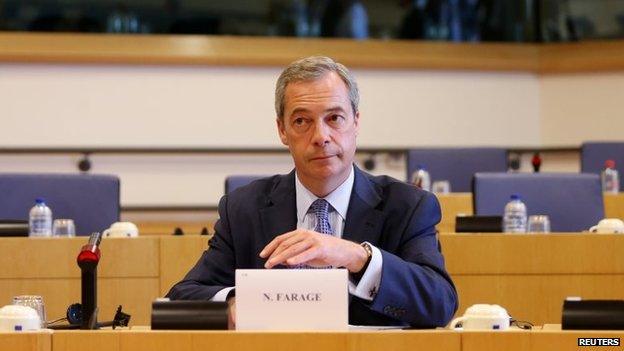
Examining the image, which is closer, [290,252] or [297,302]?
[297,302]

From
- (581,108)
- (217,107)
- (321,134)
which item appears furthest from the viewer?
(581,108)

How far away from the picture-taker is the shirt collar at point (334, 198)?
12.1 ft

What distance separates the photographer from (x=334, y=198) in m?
3.70

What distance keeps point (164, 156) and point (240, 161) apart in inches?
20.9

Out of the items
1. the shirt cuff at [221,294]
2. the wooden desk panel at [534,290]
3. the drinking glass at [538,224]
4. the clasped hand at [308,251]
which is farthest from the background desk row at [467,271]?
the clasped hand at [308,251]

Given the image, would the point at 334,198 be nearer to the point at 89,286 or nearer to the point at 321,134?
the point at 321,134

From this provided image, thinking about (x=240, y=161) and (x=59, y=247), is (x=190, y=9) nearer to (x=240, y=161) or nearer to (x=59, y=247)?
(x=240, y=161)

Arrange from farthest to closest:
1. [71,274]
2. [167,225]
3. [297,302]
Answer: [167,225] < [71,274] < [297,302]

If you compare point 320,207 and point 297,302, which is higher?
point 320,207
